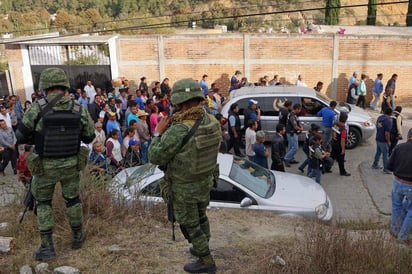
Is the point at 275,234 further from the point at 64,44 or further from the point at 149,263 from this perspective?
the point at 64,44

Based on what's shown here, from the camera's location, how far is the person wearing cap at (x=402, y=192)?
5457 mm

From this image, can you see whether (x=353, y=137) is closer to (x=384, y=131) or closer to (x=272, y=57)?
(x=384, y=131)

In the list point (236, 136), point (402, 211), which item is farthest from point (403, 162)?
point (236, 136)

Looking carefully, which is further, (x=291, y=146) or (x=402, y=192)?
(x=291, y=146)

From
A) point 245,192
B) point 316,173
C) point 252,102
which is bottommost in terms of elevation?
point 316,173

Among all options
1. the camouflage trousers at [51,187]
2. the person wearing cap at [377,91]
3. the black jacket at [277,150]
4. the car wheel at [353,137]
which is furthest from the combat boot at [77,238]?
the person wearing cap at [377,91]

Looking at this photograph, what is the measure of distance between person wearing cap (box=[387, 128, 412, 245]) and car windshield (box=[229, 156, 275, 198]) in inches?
69.3

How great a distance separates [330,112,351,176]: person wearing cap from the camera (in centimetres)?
928

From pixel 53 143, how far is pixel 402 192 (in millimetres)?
4455

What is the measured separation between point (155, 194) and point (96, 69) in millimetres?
11930

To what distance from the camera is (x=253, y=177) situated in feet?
22.3

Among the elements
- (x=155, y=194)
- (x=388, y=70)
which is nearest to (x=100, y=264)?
(x=155, y=194)

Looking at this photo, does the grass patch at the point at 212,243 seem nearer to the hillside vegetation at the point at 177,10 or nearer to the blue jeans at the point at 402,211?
the blue jeans at the point at 402,211

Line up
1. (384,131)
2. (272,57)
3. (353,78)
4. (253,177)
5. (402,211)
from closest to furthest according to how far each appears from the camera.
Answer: (402,211) < (253,177) < (384,131) < (353,78) < (272,57)
